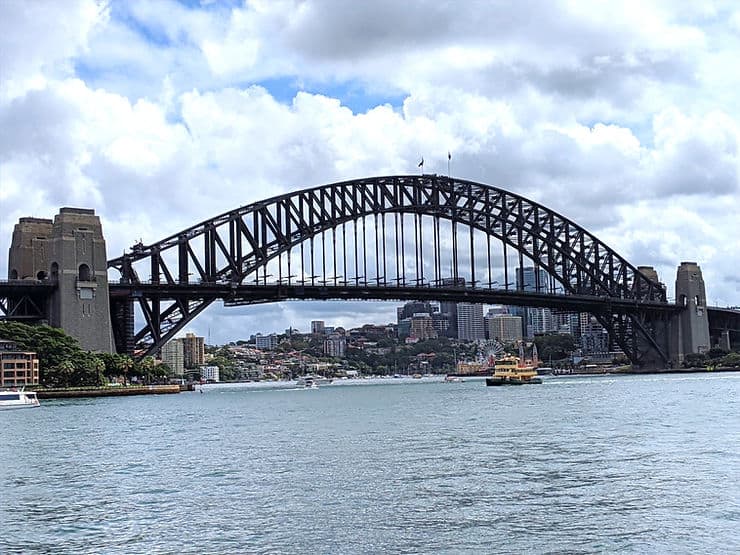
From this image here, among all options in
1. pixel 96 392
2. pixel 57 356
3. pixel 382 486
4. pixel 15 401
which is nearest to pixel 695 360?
pixel 96 392

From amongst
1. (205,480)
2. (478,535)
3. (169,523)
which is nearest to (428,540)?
(478,535)

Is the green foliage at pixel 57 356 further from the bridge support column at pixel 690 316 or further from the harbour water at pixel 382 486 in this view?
the bridge support column at pixel 690 316

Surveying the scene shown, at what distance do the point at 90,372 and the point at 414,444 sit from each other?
49492 mm

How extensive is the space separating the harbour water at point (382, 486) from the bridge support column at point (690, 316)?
9466 centimetres

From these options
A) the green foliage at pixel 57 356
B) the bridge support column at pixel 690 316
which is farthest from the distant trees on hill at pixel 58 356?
the bridge support column at pixel 690 316

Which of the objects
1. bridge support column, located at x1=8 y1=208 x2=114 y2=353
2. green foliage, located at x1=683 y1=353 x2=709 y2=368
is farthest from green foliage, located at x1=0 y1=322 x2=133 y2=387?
green foliage, located at x1=683 y1=353 x2=709 y2=368

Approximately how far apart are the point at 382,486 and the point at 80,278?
6452cm

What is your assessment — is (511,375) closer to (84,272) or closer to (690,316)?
(690,316)

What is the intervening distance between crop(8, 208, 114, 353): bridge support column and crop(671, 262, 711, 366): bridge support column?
258 feet

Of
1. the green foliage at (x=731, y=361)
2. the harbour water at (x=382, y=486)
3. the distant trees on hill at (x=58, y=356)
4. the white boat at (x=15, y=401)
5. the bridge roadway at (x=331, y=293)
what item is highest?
the bridge roadway at (x=331, y=293)

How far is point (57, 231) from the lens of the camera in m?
89.0

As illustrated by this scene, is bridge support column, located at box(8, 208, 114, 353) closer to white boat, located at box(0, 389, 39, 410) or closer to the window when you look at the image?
the window

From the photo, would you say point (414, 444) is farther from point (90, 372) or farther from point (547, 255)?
point (547, 255)

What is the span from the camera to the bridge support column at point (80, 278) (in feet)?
286
